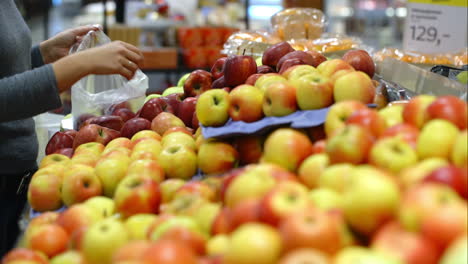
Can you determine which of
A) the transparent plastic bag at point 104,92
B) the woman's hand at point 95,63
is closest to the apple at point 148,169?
the woman's hand at point 95,63

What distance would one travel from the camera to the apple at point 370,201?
1129 millimetres

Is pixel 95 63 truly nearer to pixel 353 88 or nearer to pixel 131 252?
pixel 353 88

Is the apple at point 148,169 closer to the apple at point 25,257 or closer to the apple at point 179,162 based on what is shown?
the apple at point 179,162

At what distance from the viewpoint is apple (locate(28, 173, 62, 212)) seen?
5.73 ft

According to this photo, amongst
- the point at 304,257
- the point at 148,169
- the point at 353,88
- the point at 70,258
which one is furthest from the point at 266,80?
the point at 304,257

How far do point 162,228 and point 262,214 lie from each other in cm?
24

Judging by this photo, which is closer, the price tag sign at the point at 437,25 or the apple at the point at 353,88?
the apple at the point at 353,88

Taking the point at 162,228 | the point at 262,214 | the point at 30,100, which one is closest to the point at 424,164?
the point at 262,214

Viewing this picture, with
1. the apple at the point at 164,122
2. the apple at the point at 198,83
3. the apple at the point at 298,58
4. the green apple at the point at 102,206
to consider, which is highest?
the apple at the point at 298,58

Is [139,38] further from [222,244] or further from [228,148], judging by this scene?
[222,244]

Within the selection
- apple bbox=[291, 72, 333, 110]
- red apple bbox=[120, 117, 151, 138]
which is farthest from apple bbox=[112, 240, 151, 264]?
red apple bbox=[120, 117, 151, 138]

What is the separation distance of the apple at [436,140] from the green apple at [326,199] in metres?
0.26

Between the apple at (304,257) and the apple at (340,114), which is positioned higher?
the apple at (340,114)

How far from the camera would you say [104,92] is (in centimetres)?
314
